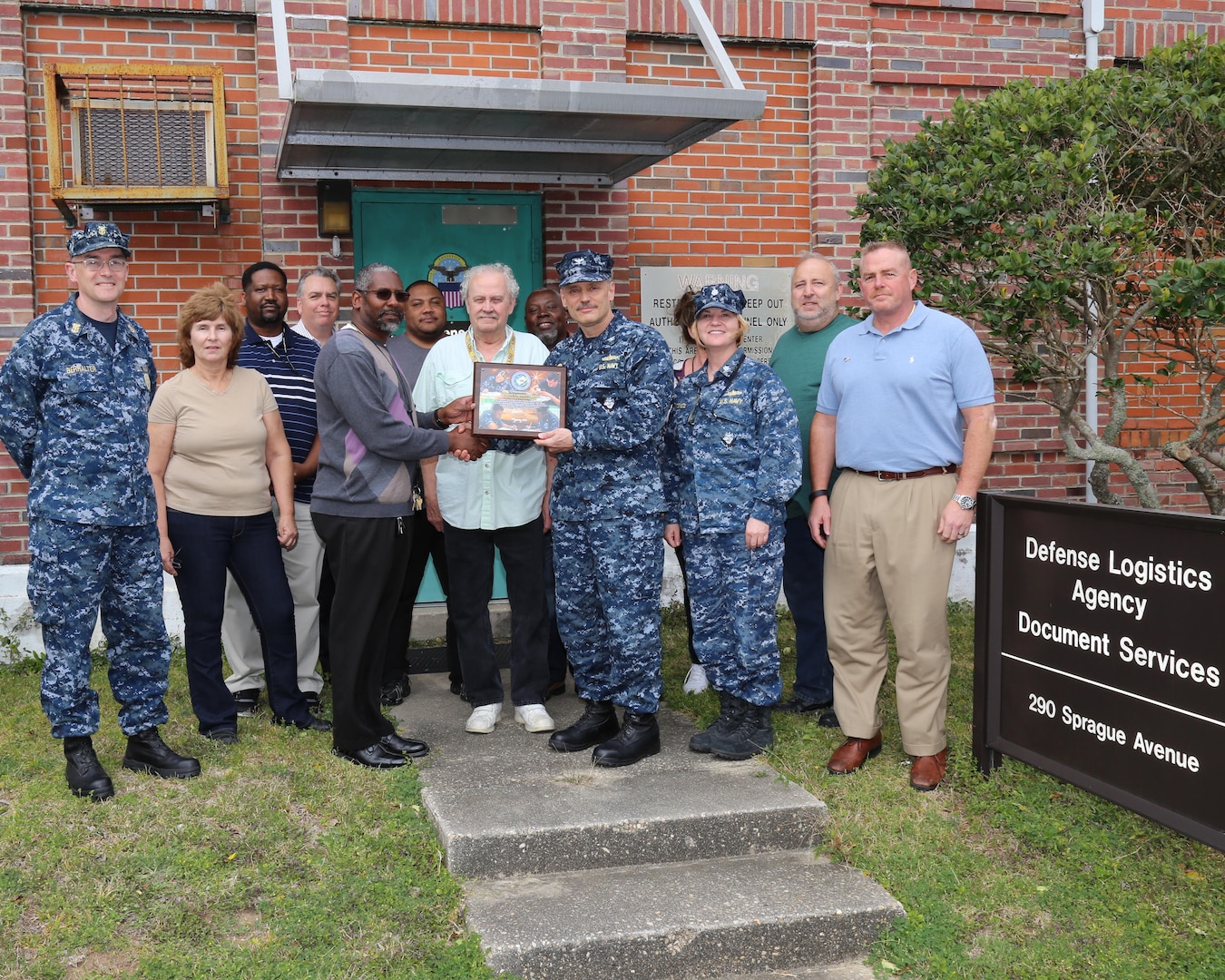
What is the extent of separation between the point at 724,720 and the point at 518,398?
157 cm

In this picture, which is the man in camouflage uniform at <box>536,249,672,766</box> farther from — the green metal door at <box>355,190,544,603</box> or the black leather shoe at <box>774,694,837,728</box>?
the green metal door at <box>355,190,544,603</box>

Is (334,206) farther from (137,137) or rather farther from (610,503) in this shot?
(610,503)

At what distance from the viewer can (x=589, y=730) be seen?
15.1 ft

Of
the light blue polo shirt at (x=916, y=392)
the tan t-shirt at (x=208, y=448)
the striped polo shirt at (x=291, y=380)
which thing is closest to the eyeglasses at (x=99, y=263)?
the tan t-shirt at (x=208, y=448)

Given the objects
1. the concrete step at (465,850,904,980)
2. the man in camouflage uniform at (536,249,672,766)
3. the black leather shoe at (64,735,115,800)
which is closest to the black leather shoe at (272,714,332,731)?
the black leather shoe at (64,735,115,800)

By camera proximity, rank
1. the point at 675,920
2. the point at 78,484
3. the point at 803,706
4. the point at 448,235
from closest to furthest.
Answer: the point at 675,920 → the point at 78,484 → the point at 803,706 → the point at 448,235

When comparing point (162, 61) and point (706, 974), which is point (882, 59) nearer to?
point (162, 61)

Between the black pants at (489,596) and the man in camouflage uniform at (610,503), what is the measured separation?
0.23m

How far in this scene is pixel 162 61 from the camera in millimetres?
6312

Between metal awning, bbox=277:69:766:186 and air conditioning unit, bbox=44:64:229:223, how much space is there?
1.43ft

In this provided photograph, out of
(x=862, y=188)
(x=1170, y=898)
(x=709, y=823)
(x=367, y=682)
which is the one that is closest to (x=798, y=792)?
(x=709, y=823)

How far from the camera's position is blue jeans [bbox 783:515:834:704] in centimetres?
523

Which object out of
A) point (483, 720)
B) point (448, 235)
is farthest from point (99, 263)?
point (448, 235)

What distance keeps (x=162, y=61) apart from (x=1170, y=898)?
6.36 m
